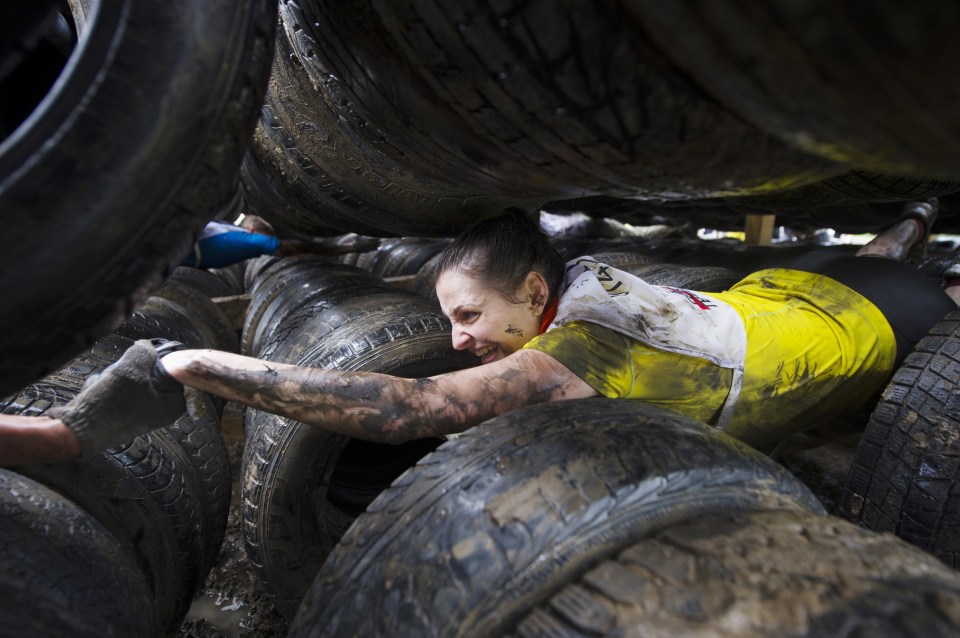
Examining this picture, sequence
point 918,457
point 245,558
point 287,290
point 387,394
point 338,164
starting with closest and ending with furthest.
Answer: point 387,394 → point 918,457 → point 338,164 → point 245,558 → point 287,290

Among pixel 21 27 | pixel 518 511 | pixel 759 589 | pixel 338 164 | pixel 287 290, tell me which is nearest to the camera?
pixel 759 589

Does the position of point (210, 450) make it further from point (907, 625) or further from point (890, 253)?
point (890, 253)

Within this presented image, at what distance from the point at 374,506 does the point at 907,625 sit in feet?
1.87

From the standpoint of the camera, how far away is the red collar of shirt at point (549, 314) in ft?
3.97

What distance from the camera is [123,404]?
0.90 meters

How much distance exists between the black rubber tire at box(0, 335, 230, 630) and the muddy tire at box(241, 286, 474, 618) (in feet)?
0.29

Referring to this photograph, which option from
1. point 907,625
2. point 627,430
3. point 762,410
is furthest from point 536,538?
point 762,410

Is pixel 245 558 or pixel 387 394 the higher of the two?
pixel 387 394

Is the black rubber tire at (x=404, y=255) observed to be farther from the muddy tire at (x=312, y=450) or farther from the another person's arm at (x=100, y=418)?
the another person's arm at (x=100, y=418)

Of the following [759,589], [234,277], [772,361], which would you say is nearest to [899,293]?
[772,361]

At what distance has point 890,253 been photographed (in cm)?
185

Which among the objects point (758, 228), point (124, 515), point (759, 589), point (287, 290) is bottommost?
point (124, 515)

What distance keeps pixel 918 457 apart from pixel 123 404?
56.6 inches

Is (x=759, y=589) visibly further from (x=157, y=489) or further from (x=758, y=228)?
(x=758, y=228)
